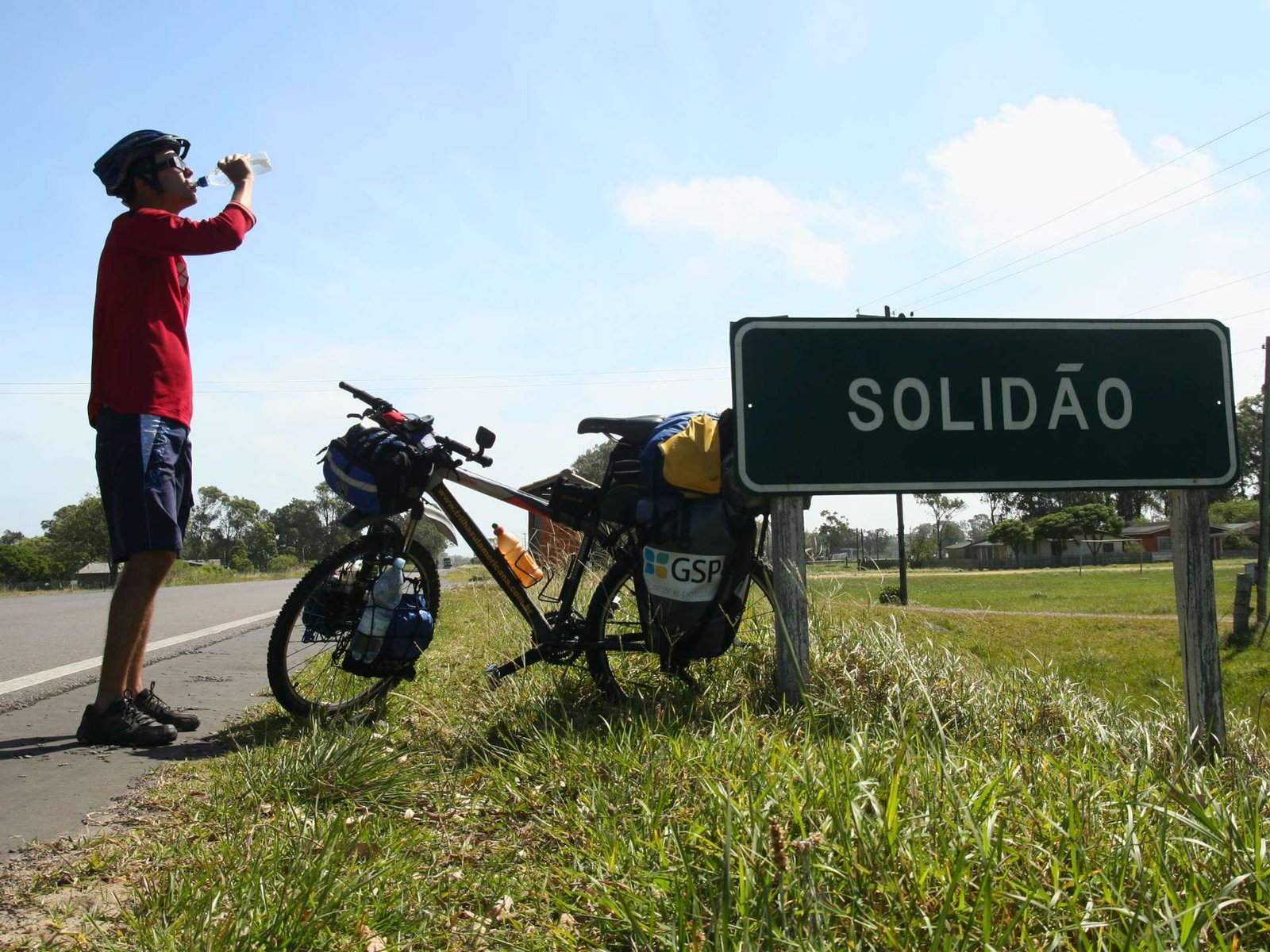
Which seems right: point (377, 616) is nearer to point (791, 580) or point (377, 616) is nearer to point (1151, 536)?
point (791, 580)

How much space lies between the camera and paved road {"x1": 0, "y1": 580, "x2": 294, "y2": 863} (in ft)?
8.68

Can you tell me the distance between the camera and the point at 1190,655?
2.98 meters

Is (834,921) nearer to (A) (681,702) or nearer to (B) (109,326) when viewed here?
(A) (681,702)

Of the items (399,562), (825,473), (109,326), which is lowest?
(399,562)

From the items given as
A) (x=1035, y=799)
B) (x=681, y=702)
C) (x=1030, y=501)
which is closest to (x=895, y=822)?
(x=1035, y=799)

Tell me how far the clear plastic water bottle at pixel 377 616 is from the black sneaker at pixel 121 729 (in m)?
0.74

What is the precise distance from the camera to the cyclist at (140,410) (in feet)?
11.1

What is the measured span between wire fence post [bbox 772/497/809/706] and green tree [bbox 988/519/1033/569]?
107 metres

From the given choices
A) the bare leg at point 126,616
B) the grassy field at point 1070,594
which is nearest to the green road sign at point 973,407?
the bare leg at point 126,616

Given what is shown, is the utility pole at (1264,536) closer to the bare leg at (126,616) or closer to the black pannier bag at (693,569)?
the black pannier bag at (693,569)

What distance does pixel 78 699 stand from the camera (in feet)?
14.6

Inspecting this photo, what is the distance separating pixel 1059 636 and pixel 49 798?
31.3 m

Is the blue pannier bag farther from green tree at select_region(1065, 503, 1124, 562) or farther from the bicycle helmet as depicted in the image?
green tree at select_region(1065, 503, 1124, 562)

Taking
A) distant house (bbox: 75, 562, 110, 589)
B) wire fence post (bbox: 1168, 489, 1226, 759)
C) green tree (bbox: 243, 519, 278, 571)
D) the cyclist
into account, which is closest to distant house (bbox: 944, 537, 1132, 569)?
distant house (bbox: 75, 562, 110, 589)
